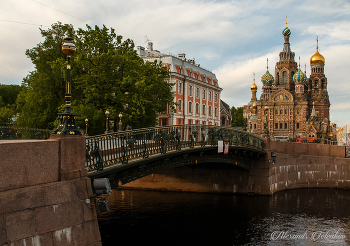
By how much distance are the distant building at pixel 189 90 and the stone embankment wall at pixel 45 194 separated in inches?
1538

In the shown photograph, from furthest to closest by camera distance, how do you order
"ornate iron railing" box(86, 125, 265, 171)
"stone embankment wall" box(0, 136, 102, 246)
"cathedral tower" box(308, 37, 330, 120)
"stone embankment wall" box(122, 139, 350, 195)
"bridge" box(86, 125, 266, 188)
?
"cathedral tower" box(308, 37, 330, 120) < "stone embankment wall" box(122, 139, 350, 195) < "bridge" box(86, 125, 266, 188) < "ornate iron railing" box(86, 125, 265, 171) < "stone embankment wall" box(0, 136, 102, 246)

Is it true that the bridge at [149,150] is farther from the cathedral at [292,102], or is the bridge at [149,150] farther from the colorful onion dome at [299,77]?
the colorful onion dome at [299,77]

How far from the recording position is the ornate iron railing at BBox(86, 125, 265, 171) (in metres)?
10.3

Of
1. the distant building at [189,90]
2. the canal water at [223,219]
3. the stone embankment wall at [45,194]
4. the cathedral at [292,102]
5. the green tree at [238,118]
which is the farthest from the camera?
the green tree at [238,118]

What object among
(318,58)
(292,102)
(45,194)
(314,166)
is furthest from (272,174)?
(318,58)

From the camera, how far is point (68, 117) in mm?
7961

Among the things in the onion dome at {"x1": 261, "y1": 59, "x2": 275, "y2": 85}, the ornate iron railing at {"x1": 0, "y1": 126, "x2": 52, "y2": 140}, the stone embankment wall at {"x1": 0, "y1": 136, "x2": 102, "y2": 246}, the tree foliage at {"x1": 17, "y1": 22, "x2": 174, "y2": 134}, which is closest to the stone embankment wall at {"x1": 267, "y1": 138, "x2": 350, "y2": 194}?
the tree foliage at {"x1": 17, "y1": 22, "x2": 174, "y2": 134}

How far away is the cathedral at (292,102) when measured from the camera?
345 feet

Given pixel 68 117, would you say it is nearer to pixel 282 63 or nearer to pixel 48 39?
pixel 48 39

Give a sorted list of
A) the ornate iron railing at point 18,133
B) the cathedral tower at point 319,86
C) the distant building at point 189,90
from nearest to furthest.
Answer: the ornate iron railing at point 18,133 → the distant building at point 189,90 → the cathedral tower at point 319,86

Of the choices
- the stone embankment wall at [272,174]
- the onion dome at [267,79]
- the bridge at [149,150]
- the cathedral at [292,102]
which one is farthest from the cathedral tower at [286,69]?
the bridge at [149,150]

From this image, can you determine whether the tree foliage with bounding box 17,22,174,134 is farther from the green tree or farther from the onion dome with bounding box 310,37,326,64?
the green tree

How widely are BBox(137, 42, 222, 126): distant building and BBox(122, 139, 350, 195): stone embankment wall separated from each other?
903 inches

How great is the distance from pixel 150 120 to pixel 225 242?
71.4 ft
